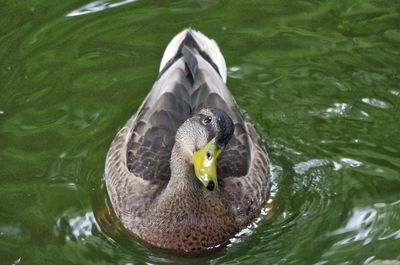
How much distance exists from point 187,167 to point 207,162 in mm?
422

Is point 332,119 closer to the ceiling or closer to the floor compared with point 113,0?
closer to the floor

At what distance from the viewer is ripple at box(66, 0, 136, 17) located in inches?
408

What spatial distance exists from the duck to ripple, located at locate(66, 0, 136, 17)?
6.38 feet

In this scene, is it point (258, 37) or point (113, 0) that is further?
point (113, 0)

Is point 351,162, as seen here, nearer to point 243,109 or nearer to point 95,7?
point 243,109

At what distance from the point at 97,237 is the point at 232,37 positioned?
3.00 m

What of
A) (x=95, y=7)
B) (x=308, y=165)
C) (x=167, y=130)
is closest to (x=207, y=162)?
(x=167, y=130)

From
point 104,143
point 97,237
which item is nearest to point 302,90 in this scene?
point 104,143

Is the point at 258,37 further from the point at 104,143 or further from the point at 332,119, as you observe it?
the point at 104,143

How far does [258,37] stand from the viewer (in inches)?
390

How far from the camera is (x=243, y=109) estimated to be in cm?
905

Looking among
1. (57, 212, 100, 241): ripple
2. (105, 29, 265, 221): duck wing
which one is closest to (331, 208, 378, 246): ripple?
(105, 29, 265, 221): duck wing

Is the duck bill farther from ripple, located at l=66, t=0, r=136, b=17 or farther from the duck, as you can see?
ripple, located at l=66, t=0, r=136, b=17

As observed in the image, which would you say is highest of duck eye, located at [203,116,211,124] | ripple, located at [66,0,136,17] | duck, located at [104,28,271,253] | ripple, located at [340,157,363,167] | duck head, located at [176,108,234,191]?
duck eye, located at [203,116,211,124]
